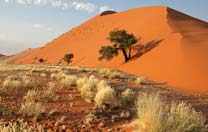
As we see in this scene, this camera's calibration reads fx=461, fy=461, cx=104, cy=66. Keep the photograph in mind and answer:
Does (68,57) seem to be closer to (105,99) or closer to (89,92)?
(89,92)

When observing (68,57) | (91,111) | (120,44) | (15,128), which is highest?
(120,44)

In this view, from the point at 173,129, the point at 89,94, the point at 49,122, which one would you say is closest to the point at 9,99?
the point at 89,94

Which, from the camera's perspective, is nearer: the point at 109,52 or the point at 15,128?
the point at 15,128

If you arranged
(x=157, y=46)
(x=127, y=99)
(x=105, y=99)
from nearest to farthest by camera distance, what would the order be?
1. (x=105, y=99)
2. (x=127, y=99)
3. (x=157, y=46)

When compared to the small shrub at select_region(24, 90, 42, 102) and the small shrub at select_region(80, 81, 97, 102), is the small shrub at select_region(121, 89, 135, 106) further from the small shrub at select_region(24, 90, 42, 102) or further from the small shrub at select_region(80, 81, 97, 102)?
the small shrub at select_region(24, 90, 42, 102)

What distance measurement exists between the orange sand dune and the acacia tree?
1.45 meters

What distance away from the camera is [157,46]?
181 feet

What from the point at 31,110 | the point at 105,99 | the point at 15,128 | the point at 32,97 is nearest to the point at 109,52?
the point at 32,97

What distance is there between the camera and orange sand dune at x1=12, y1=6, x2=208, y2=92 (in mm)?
39281

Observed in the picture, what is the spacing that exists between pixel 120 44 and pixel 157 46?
4934 millimetres

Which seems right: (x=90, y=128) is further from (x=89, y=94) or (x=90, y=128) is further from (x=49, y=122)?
(x=89, y=94)

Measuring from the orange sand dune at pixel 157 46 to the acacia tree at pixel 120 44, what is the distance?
1.45 metres

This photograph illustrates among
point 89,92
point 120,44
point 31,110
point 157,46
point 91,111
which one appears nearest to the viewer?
point 31,110

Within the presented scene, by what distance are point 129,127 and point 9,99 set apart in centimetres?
525
